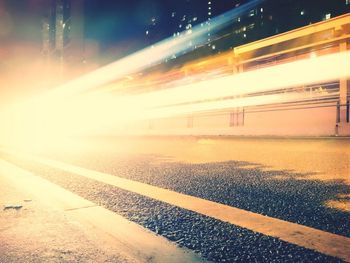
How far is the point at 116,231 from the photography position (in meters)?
2.35

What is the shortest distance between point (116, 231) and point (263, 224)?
3.80ft

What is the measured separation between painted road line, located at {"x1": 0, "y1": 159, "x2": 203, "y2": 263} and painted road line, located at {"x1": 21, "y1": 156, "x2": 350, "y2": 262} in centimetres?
67

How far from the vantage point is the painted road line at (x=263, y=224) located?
6.47 feet

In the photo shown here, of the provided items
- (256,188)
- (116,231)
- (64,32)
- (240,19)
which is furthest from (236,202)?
(240,19)

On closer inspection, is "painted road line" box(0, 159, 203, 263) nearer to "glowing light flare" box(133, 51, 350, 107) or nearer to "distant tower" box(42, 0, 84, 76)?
"glowing light flare" box(133, 51, 350, 107)

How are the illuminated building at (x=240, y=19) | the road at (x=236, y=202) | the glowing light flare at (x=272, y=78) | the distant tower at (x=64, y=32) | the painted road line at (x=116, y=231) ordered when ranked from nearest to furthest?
the painted road line at (x=116, y=231)
the road at (x=236, y=202)
the glowing light flare at (x=272, y=78)
the illuminated building at (x=240, y=19)
the distant tower at (x=64, y=32)

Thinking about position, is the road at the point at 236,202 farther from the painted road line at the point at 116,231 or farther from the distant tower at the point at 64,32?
the distant tower at the point at 64,32

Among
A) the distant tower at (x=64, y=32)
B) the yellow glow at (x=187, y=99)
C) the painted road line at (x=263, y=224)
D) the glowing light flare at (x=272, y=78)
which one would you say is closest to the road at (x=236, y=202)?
the painted road line at (x=263, y=224)

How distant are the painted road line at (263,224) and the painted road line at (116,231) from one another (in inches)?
26.3

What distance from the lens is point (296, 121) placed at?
12594 mm

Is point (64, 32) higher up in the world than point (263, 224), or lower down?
higher up

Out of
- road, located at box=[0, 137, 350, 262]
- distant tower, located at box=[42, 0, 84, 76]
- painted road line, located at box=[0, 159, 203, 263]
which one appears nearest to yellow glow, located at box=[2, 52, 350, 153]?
road, located at box=[0, 137, 350, 262]

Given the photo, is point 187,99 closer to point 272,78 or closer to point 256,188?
point 272,78

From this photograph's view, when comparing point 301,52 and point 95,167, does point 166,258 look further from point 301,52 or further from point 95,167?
point 301,52
